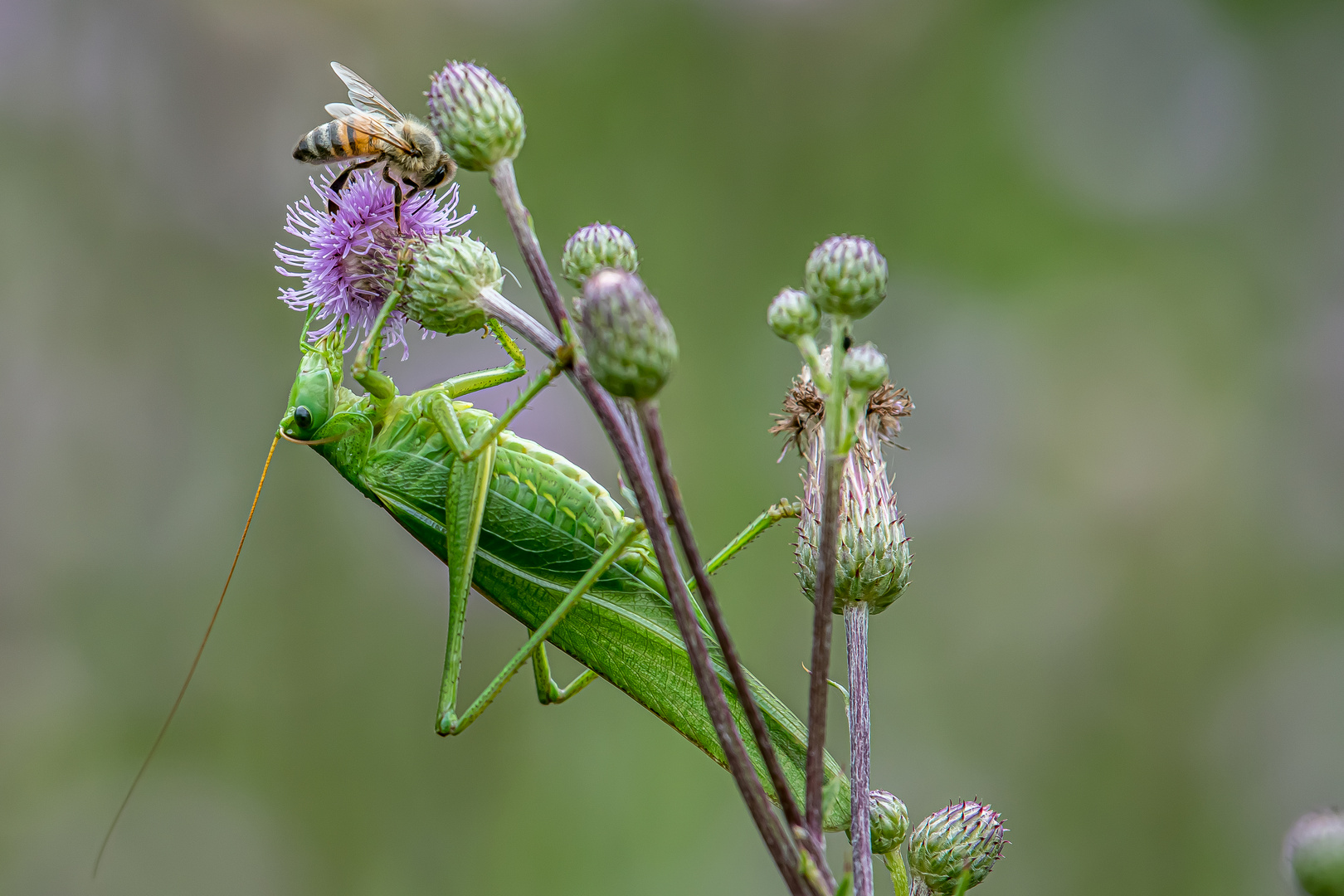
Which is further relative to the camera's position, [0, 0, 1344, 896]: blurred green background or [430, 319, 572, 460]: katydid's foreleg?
Answer: [0, 0, 1344, 896]: blurred green background

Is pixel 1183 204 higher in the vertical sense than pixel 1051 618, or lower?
higher

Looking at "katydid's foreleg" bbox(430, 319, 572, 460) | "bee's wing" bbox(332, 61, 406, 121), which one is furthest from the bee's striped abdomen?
"katydid's foreleg" bbox(430, 319, 572, 460)

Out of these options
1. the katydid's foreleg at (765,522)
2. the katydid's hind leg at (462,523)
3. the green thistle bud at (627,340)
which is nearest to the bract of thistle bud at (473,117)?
the green thistle bud at (627,340)

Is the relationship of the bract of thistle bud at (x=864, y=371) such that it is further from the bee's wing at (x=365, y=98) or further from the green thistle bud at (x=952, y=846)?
the bee's wing at (x=365, y=98)

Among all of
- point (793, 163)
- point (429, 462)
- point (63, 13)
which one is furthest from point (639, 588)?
point (63, 13)

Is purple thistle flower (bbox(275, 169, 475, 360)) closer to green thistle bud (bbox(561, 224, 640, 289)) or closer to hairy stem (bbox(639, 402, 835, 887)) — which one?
green thistle bud (bbox(561, 224, 640, 289))

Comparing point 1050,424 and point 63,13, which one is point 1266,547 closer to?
point 1050,424

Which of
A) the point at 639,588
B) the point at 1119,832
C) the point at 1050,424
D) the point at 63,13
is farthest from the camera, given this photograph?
the point at 1050,424
